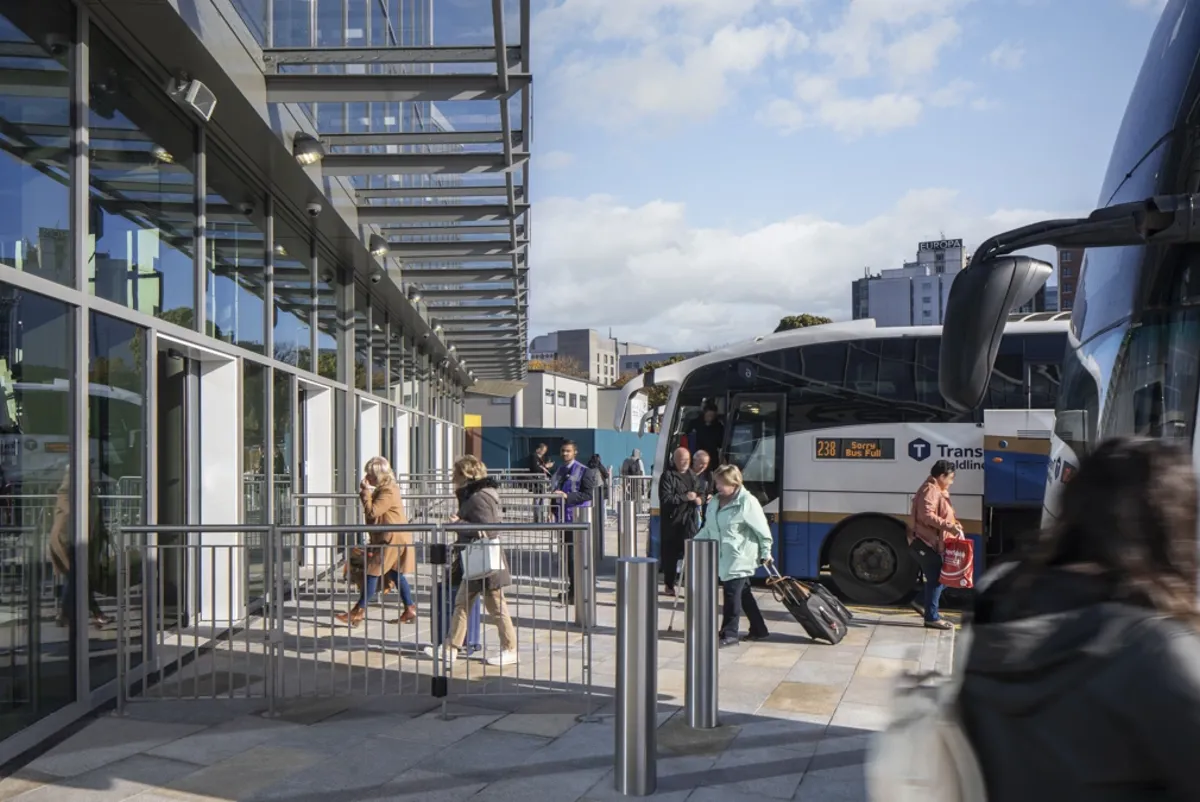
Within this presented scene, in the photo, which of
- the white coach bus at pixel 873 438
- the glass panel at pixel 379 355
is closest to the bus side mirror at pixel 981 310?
the white coach bus at pixel 873 438

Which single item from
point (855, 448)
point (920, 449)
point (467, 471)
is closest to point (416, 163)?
point (467, 471)

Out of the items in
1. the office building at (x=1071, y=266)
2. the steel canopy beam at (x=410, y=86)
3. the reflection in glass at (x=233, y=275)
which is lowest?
the office building at (x=1071, y=266)

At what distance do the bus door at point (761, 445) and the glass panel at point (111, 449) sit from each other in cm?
687

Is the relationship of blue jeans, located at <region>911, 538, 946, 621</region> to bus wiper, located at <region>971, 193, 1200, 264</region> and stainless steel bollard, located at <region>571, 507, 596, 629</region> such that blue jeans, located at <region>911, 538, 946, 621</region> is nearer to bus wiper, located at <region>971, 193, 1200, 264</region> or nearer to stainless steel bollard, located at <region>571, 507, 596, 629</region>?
stainless steel bollard, located at <region>571, 507, 596, 629</region>

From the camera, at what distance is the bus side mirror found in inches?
134

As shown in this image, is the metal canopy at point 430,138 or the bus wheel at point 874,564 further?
the bus wheel at point 874,564

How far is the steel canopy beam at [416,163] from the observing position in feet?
31.7

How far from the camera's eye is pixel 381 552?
23.6 feet

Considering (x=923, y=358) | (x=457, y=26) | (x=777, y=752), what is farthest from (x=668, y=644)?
(x=457, y=26)

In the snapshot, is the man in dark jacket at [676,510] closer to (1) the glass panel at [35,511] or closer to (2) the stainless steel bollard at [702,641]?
(2) the stainless steel bollard at [702,641]

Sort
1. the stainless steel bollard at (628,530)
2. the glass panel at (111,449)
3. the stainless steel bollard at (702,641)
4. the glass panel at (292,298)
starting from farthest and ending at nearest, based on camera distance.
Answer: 1. the glass panel at (292,298)
2. the stainless steel bollard at (628,530)
3. the glass panel at (111,449)
4. the stainless steel bollard at (702,641)

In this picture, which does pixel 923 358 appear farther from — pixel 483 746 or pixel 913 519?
pixel 483 746

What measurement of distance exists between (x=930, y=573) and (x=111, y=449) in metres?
7.27

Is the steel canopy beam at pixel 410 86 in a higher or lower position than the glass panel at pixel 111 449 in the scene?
higher
